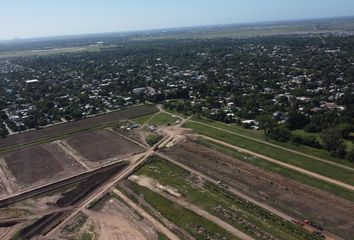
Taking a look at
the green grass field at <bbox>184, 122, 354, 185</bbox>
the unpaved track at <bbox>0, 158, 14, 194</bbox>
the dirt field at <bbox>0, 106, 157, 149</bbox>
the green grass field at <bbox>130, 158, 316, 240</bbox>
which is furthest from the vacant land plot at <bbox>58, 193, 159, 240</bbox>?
the dirt field at <bbox>0, 106, 157, 149</bbox>

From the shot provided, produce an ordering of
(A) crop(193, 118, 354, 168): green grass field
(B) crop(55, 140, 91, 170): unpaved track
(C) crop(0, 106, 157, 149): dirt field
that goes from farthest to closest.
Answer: (C) crop(0, 106, 157, 149): dirt field < (B) crop(55, 140, 91, 170): unpaved track < (A) crop(193, 118, 354, 168): green grass field

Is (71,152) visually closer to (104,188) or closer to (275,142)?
(104,188)

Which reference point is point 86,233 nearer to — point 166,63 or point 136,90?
point 136,90

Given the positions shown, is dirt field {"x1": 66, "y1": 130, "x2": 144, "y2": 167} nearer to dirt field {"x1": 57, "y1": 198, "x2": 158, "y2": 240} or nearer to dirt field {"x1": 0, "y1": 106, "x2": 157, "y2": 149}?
dirt field {"x1": 0, "y1": 106, "x2": 157, "y2": 149}

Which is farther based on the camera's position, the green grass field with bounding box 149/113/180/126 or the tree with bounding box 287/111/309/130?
the green grass field with bounding box 149/113/180/126

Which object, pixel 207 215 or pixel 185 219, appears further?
pixel 207 215

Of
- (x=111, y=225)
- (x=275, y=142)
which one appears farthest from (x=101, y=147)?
(x=275, y=142)

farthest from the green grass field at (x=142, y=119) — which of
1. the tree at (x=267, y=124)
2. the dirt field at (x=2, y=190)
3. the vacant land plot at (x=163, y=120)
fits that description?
the dirt field at (x=2, y=190)
